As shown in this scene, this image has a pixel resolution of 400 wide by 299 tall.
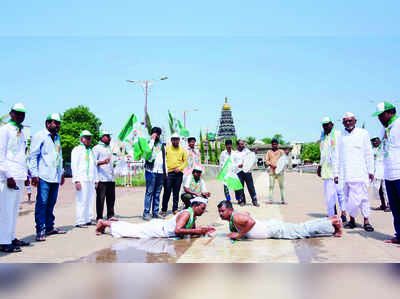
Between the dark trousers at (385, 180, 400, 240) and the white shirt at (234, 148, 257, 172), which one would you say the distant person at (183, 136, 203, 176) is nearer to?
the white shirt at (234, 148, 257, 172)

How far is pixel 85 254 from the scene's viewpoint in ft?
15.2

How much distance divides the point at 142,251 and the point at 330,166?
4.30 m

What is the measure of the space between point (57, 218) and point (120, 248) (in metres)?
3.89

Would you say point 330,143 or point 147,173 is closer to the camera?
point 330,143

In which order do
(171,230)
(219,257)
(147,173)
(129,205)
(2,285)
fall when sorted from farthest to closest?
1. (129,205)
2. (147,173)
3. (171,230)
4. (219,257)
5. (2,285)

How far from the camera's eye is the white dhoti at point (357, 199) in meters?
6.08

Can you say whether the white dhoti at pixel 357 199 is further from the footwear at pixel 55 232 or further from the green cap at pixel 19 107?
the green cap at pixel 19 107

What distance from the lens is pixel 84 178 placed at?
704cm

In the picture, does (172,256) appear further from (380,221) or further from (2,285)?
(380,221)

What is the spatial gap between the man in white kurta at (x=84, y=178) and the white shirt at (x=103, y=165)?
0.20m

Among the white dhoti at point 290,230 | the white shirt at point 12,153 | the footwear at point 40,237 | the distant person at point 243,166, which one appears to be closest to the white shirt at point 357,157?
the white dhoti at point 290,230

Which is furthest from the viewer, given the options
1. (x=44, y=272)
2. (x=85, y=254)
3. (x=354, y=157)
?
(x=354, y=157)

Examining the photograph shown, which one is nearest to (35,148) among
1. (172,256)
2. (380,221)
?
(172,256)

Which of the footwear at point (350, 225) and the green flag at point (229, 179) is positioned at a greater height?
the green flag at point (229, 179)
